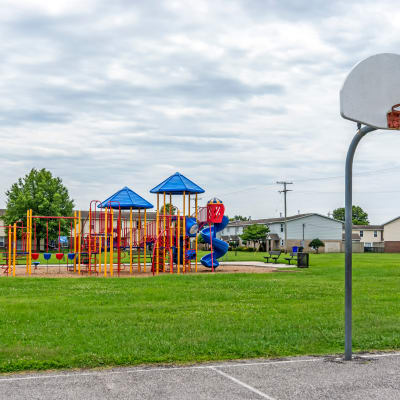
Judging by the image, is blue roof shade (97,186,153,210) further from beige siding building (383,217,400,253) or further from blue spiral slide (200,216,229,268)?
beige siding building (383,217,400,253)

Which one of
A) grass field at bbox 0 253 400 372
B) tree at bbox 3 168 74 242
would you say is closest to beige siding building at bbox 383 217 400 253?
tree at bbox 3 168 74 242

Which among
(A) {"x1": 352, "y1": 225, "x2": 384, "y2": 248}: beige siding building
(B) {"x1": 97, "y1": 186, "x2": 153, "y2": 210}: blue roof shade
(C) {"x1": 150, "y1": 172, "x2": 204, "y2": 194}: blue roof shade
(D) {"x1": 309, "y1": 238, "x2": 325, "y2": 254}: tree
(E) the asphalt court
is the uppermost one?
(C) {"x1": 150, "y1": 172, "x2": 204, "y2": 194}: blue roof shade

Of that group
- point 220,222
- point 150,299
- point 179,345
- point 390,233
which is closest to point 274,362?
point 179,345

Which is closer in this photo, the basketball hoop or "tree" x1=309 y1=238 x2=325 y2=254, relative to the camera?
the basketball hoop

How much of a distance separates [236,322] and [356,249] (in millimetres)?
74437

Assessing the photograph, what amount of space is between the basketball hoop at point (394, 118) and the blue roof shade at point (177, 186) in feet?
62.7

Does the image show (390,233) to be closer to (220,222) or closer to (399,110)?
(220,222)

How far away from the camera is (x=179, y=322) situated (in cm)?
1080

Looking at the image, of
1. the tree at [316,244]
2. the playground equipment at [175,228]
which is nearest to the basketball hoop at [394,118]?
the playground equipment at [175,228]

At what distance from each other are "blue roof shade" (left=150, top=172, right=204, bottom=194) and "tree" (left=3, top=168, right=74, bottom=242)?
37.5 metres

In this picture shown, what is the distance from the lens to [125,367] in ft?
24.3

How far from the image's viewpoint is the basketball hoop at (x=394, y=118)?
26.4ft

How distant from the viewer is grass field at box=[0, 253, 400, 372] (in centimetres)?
812

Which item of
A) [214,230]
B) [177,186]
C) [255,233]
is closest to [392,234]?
[255,233]
